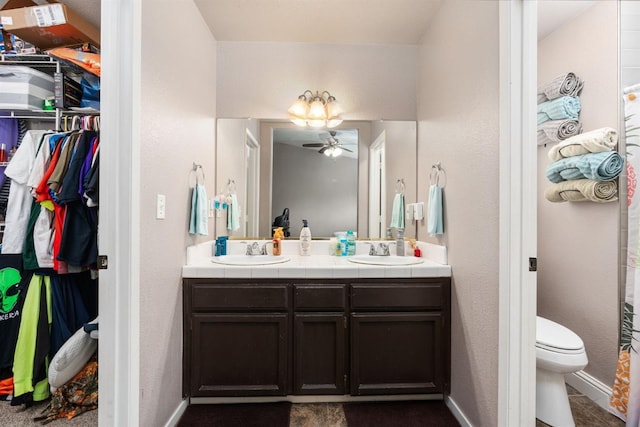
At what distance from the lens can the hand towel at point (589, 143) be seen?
5.79ft

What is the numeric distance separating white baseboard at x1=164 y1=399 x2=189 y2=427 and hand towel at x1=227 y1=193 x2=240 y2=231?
1126mm

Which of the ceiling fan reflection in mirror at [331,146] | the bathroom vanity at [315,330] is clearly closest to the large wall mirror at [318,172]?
the ceiling fan reflection in mirror at [331,146]

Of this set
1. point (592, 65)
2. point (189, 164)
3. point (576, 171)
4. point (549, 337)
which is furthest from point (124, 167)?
point (592, 65)

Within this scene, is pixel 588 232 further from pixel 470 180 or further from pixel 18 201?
pixel 18 201

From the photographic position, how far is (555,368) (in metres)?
1.58

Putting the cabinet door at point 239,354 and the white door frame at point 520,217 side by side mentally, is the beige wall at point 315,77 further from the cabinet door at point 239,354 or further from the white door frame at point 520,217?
the cabinet door at point 239,354

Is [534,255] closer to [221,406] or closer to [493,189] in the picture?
[493,189]

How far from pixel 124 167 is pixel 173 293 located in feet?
2.48

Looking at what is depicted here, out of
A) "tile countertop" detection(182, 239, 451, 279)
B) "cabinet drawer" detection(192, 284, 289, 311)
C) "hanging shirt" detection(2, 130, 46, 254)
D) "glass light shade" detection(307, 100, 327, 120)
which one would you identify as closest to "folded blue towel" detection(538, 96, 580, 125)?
"tile countertop" detection(182, 239, 451, 279)

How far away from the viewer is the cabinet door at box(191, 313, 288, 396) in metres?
1.79

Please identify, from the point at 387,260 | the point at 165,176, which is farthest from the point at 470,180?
the point at 165,176

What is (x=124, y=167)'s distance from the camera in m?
1.25

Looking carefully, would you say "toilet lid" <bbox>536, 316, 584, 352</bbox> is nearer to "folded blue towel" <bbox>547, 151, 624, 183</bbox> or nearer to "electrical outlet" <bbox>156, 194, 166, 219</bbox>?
"folded blue towel" <bbox>547, 151, 624, 183</bbox>

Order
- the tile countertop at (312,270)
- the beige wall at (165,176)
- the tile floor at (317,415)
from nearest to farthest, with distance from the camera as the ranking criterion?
the beige wall at (165,176) < the tile floor at (317,415) < the tile countertop at (312,270)
